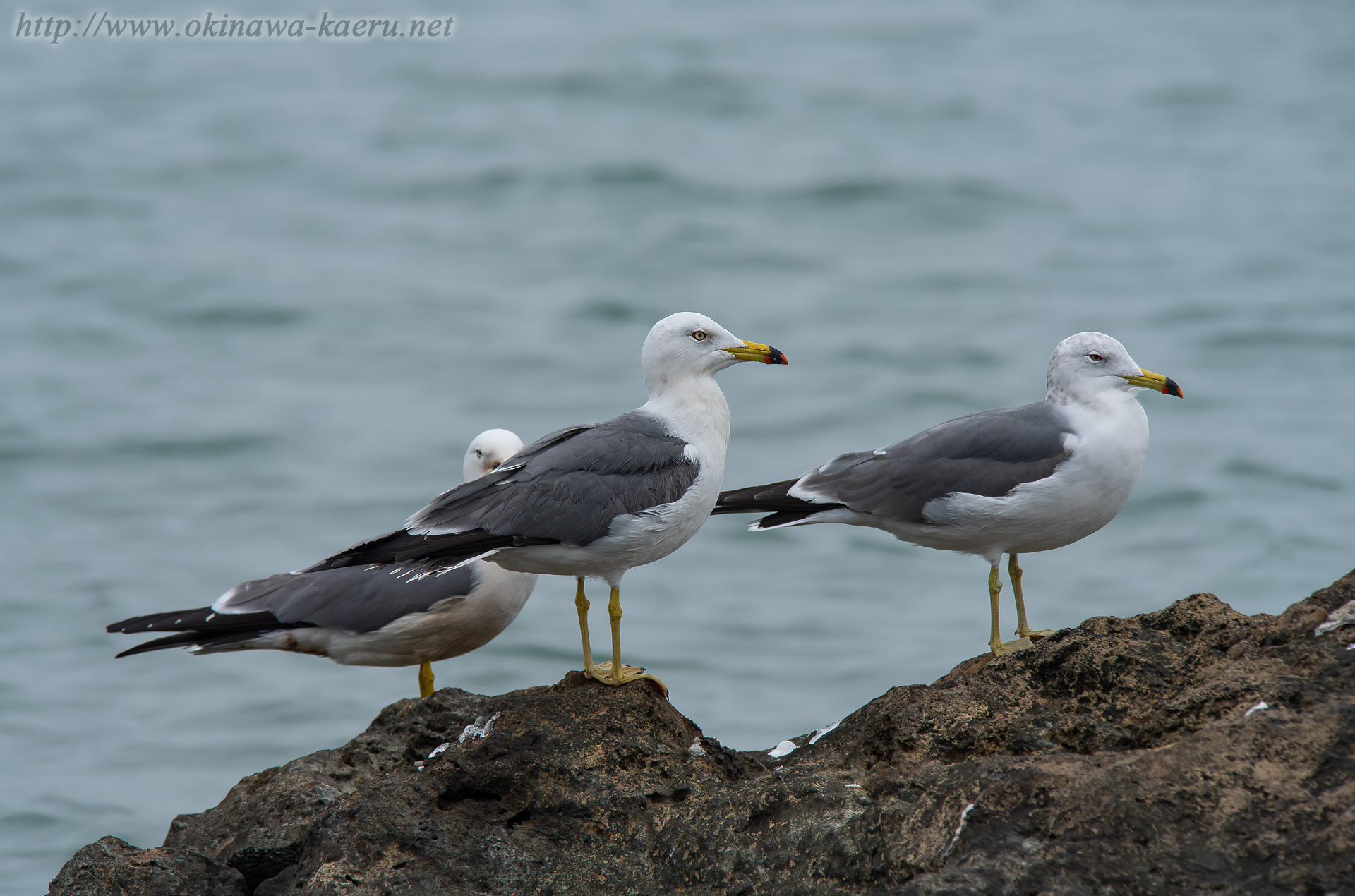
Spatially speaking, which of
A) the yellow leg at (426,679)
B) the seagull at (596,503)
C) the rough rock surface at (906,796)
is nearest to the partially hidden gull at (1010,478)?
the seagull at (596,503)

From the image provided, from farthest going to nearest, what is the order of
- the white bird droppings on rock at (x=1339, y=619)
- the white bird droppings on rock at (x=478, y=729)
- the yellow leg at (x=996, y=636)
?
the yellow leg at (x=996, y=636)
the white bird droppings on rock at (x=478, y=729)
the white bird droppings on rock at (x=1339, y=619)

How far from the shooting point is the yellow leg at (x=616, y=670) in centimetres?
565

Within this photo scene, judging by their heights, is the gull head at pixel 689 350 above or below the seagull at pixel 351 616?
above

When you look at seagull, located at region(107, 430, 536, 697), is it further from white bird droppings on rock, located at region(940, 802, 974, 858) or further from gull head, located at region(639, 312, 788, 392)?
white bird droppings on rock, located at region(940, 802, 974, 858)

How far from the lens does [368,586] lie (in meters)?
7.24

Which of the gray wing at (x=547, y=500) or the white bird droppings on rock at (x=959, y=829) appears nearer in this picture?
the white bird droppings on rock at (x=959, y=829)

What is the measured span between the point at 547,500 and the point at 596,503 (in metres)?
→ 0.20

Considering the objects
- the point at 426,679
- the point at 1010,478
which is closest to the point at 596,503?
Result: the point at 1010,478

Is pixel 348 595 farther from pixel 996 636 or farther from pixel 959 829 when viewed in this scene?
pixel 959 829

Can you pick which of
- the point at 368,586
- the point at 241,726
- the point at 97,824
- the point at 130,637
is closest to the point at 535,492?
the point at 368,586

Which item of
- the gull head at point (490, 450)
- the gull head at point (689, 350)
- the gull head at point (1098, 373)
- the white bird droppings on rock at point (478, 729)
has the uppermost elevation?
the gull head at point (490, 450)

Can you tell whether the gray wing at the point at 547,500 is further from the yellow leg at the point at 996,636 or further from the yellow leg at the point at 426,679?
the yellow leg at the point at 426,679

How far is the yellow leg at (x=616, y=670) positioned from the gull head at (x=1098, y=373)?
235cm

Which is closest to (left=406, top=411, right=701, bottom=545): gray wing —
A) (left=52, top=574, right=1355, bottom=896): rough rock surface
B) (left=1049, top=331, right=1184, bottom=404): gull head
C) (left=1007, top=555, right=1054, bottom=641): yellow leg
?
(left=52, top=574, right=1355, bottom=896): rough rock surface
